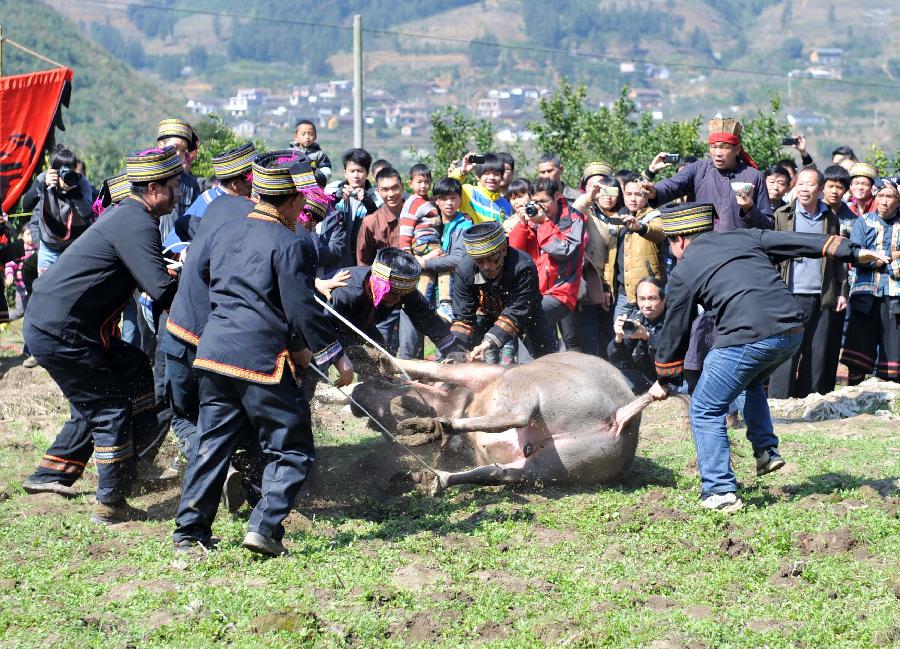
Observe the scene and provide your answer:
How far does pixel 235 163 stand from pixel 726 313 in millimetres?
3357

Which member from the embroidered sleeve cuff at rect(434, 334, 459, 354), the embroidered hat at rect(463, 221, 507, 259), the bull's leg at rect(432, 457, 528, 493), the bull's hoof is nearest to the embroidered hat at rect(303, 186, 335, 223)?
the embroidered hat at rect(463, 221, 507, 259)

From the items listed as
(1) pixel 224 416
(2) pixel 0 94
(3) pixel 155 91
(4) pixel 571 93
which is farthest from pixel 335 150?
(1) pixel 224 416

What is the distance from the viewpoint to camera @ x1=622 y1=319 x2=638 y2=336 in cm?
937

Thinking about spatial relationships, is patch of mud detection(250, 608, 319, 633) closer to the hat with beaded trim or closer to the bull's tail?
the bull's tail

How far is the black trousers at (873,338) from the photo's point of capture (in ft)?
35.4

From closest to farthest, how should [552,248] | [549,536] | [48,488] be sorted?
[549,536] → [48,488] → [552,248]

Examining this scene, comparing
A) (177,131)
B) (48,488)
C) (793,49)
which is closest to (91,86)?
(177,131)

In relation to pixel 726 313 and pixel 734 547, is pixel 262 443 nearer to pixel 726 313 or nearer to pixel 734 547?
pixel 734 547

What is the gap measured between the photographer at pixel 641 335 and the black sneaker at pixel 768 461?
219 cm

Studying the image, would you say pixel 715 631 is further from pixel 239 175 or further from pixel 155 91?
pixel 155 91

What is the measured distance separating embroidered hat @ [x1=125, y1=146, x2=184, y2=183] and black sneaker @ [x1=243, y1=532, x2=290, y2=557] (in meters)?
2.29

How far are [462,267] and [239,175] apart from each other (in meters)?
2.07

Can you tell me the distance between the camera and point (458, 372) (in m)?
8.23

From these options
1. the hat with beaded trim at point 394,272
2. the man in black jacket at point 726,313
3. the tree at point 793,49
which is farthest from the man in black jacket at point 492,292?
the tree at point 793,49
